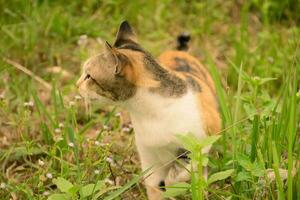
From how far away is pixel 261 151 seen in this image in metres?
2.17

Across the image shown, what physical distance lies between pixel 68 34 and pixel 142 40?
18.4 inches

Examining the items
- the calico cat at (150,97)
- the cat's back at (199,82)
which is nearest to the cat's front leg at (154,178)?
the calico cat at (150,97)

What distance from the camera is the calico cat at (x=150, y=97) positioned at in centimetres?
211

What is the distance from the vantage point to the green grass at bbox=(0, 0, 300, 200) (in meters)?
2.11

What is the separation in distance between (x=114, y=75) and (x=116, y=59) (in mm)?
66

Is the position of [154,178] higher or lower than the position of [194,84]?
lower

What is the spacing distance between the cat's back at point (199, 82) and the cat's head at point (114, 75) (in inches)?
7.5

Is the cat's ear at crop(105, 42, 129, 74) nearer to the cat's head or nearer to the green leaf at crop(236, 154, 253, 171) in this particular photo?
the cat's head

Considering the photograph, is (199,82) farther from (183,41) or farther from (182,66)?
(183,41)

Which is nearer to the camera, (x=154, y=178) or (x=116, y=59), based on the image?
(x=116, y=59)

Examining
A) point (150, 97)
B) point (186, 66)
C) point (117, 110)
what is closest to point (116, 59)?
point (150, 97)

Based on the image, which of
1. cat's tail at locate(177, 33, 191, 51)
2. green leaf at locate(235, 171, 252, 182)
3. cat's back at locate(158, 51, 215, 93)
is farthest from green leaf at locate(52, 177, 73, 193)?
cat's tail at locate(177, 33, 191, 51)

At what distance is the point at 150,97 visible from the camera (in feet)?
7.11

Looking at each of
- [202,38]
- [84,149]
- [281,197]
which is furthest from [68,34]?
[281,197]
